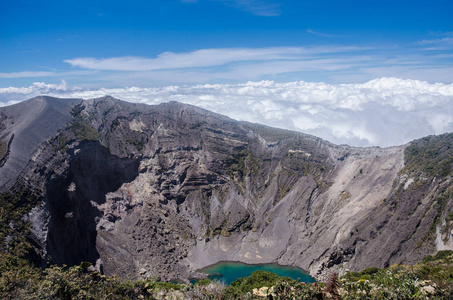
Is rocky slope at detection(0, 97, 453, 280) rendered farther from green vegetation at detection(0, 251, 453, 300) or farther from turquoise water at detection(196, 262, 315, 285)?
green vegetation at detection(0, 251, 453, 300)

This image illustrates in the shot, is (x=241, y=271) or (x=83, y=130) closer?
(x=241, y=271)

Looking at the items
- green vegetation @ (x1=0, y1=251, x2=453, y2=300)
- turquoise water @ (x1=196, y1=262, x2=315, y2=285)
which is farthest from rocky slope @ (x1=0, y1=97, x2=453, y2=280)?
green vegetation @ (x1=0, y1=251, x2=453, y2=300)

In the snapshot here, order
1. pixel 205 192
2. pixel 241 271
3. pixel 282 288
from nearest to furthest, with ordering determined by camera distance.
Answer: pixel 282 288
pixel 241 271
pixel 205 192

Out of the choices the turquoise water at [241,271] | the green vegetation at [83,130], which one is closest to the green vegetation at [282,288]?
the turquoise water at [241,271]

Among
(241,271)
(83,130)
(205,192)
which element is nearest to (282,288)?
(241,271)

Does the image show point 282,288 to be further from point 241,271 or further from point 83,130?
point 83,130

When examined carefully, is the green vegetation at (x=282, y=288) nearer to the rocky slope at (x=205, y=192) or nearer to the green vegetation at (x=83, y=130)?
the rocky slope at (x=205, y=192)

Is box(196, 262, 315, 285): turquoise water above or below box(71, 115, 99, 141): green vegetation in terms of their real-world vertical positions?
below
